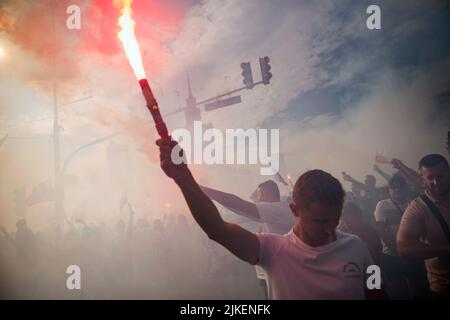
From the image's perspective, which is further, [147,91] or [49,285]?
[49,285]

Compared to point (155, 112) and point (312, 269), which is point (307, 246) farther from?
point (155, 112)

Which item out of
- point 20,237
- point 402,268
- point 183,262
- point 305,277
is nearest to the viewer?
point 305,277

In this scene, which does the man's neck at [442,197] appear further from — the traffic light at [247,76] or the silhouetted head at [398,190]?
the traffic light at [247,76]

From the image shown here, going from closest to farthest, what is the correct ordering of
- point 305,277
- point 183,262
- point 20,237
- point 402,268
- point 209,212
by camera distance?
point 209,212
point 305,277
point 402,268
point 20,237
point 183,262

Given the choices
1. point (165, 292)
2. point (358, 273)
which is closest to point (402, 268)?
point (358, 273)

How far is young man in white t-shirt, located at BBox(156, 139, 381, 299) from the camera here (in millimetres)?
1777

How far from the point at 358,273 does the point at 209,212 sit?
101cm

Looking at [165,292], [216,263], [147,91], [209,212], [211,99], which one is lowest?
[165,292]

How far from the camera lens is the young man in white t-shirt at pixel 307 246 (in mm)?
1777

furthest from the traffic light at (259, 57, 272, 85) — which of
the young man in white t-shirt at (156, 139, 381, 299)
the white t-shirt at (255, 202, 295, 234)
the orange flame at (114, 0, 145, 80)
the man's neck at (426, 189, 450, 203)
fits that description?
the young man in white t-shirt at (156, 139, 381, 299)

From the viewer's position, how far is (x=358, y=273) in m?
1.89

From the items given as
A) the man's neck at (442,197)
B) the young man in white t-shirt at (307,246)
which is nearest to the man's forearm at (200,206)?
the young man in white t-shirt at (307,246)

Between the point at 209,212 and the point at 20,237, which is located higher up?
the point at 209,212
